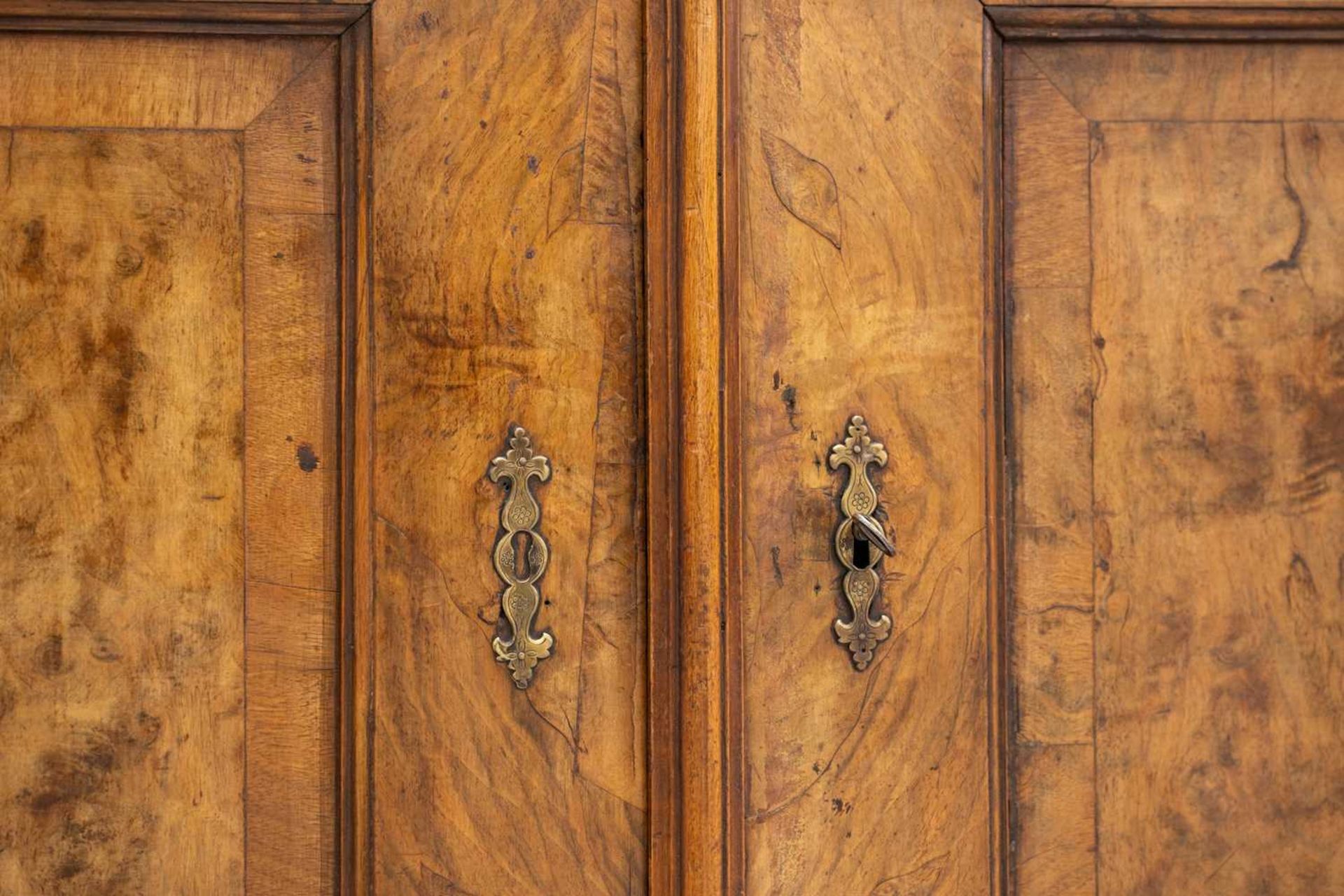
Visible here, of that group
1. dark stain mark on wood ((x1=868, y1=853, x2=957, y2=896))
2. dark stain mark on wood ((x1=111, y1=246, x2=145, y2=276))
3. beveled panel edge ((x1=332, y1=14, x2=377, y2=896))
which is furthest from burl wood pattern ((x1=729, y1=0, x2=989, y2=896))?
dark stain mark on wood ((x1=111, y1=246, x2=145, y2=276))

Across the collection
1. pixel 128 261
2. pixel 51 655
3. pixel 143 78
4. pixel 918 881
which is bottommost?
pixel 918 881

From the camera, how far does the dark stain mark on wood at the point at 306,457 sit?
0.71 m

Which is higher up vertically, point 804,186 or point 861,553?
point 804,186

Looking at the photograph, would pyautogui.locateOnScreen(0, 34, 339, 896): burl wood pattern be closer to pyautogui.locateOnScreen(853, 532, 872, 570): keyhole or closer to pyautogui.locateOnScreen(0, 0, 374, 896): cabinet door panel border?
pyautogui.locateOnScreen(0, 0, 374, 896): cabinet door panel border

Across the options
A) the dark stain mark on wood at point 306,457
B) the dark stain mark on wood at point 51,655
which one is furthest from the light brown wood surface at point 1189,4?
the dark stain mark on wood at point 51,655

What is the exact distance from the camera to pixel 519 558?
0.71 m

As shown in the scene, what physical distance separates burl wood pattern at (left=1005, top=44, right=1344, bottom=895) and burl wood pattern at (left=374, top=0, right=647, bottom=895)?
0.28m

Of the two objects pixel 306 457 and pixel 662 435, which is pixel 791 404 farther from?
pixel 306 457

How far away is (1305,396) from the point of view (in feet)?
2.40

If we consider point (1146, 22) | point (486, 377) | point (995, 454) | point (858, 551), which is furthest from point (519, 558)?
point (1146, 22)

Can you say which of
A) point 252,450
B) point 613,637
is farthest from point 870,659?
point 252,450

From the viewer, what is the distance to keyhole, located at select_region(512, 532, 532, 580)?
0.71 metres

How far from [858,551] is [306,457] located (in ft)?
1.19

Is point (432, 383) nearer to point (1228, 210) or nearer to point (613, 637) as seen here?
point (613, 637)
